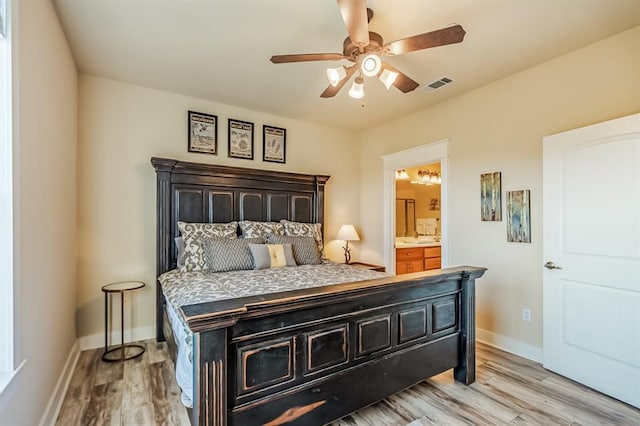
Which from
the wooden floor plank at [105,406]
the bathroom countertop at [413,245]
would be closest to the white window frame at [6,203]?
the wooden floor plank at [105,406]

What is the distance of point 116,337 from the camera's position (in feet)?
10.8

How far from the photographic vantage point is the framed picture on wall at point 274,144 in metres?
4.29

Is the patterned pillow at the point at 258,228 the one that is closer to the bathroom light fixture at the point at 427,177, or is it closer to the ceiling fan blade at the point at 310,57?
the ceiling fan blade at the point at 310,57

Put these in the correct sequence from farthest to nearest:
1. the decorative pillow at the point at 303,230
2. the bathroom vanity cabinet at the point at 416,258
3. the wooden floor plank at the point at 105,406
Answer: the bathroom vanity cabinet at the point at 416,258, the decorative pillow at the point at 303,230, the wooden floor plank at the point at 105,406

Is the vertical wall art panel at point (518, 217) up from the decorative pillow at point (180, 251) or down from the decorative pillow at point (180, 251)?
up

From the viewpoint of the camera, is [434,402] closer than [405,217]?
Yes

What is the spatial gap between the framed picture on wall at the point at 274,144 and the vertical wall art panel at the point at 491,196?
2.55 meters

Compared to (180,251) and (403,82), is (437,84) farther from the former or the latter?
(180,251)

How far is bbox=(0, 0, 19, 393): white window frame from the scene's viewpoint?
1.38 metres

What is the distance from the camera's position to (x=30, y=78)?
1.71 m

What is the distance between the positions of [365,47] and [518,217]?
87.9 inches

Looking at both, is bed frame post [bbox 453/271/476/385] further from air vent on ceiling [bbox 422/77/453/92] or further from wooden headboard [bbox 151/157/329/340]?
wooden headboard [bbox 151/157/329/340]

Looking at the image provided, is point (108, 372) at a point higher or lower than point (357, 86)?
lower

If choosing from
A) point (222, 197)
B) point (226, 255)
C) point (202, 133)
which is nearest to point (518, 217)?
point (226, 255)
